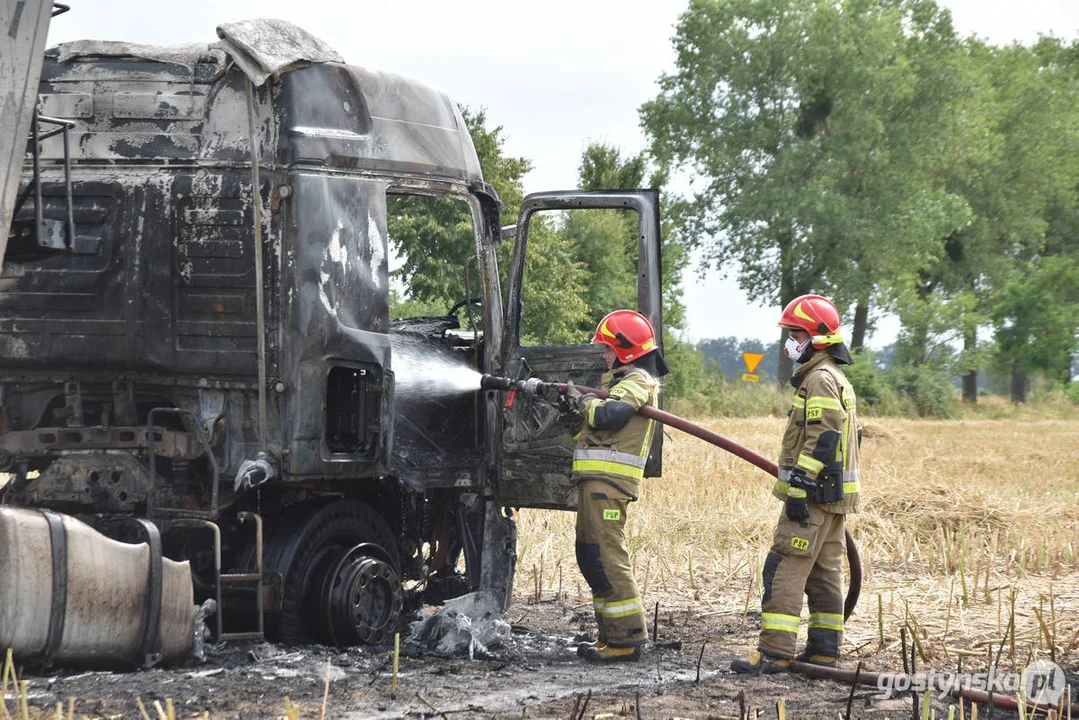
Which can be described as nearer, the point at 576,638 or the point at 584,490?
the point at 584,490

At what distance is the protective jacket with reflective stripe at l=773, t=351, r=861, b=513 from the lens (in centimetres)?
658

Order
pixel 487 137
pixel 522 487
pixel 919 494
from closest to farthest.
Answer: pixel 522 487, pixel 919 494, pixel 487 137

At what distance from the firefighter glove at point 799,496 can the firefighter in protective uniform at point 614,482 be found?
2.93 feet

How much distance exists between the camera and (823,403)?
6.64 meters

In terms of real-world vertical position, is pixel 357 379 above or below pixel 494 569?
above

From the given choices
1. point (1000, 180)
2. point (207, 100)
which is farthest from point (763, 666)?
point (1000, 180)

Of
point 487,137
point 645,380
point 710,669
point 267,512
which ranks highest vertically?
point 487,137

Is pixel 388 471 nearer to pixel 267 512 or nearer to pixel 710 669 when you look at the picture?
pixel 267 512

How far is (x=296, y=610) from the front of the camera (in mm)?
6641

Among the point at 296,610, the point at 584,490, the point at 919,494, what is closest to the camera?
the point at 296,610

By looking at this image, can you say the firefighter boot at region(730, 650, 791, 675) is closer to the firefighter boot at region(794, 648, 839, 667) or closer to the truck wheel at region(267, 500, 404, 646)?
the firefighter boot at region(794, 648, 839, 667)

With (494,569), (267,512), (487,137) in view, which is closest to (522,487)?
(494,569)

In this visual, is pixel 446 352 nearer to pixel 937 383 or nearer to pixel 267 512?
pixel 267 512

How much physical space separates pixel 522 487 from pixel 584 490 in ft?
2.06
